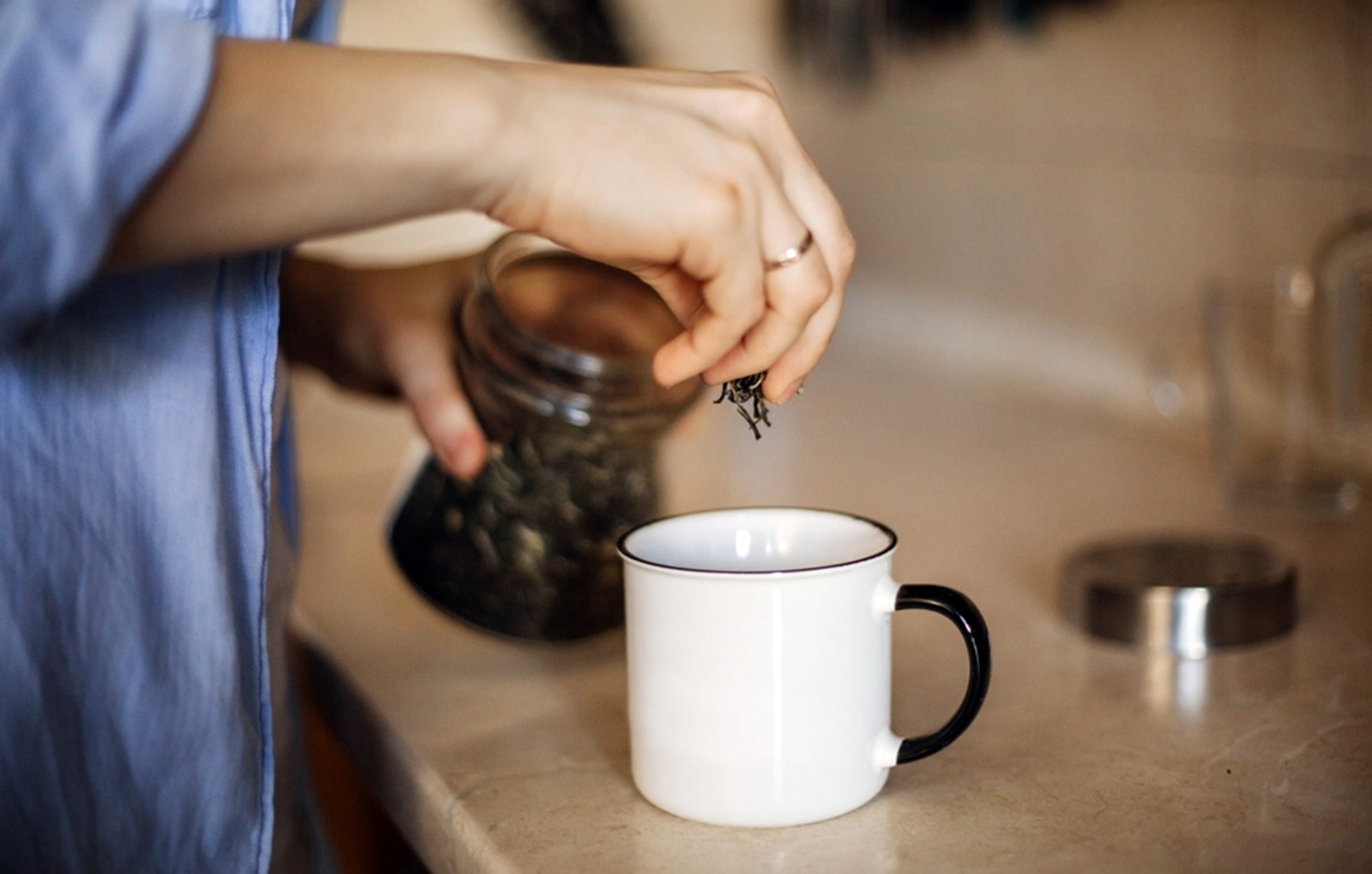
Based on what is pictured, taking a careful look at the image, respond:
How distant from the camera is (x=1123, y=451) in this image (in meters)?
1.21

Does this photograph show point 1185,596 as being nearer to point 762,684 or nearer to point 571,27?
point 762,684

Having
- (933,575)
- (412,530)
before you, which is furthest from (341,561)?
(933,575)

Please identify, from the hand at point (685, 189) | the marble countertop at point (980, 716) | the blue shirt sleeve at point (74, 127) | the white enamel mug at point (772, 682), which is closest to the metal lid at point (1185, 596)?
the marble countertop at point (980, 716)

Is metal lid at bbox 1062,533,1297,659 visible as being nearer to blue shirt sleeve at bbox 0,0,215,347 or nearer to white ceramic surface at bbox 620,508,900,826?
white ceramic surface at bbox 620,508,900,826

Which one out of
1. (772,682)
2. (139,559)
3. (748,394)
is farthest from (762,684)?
(139,559)

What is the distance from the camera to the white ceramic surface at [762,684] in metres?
0.53

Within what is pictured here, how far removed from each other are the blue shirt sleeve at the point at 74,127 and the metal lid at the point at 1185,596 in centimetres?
57

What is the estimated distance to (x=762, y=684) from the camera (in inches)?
20.9

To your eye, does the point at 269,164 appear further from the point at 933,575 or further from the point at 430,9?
the point at 430,9

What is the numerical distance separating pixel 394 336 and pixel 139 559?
28cm

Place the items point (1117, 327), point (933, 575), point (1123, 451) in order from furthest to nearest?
point (1117, 327), point (1123, 451), point (933, 575)

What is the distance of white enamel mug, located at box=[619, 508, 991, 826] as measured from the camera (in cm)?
53

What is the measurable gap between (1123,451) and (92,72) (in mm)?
1014

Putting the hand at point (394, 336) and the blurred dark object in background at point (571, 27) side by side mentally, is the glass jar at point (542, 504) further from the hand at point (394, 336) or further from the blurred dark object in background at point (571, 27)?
the blurred dark object in background at point (571, 27)
